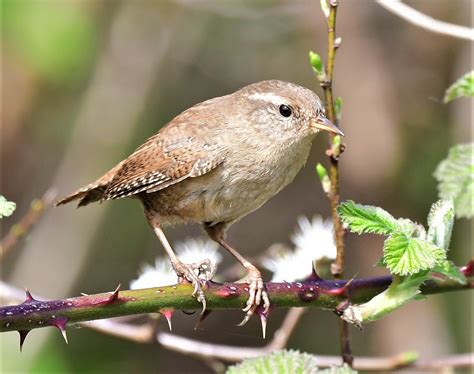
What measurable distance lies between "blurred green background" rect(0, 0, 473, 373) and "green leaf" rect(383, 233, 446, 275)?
10.3 feet

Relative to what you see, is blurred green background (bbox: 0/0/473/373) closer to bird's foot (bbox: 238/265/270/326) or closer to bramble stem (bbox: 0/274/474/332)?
bird's foot (bbox: 238/265/270/326)

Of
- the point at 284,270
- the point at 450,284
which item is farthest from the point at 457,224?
the point at 450,284

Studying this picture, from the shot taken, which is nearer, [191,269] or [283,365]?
[283,365]

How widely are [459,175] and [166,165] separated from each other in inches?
48.0

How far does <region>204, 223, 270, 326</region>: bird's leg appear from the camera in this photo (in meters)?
2.07

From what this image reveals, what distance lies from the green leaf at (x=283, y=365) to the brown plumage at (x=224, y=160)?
3.81 ft

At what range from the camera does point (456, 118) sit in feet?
18.1

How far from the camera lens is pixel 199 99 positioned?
6336 millimetres

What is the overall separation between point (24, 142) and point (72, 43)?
106cm

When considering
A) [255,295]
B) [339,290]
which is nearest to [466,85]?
[339,290]

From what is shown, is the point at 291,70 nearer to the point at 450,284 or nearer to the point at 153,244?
the point at 153,244

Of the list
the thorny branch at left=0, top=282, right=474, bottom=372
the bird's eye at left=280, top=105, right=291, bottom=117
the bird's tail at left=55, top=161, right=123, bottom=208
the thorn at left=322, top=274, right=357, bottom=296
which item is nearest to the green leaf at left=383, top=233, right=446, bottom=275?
the thorn at left=322, top=274, right=357, bottom=296

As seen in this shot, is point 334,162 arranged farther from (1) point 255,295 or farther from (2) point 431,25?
(2) point 431,25

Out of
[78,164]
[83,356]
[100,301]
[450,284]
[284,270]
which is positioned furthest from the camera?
[83,356]
